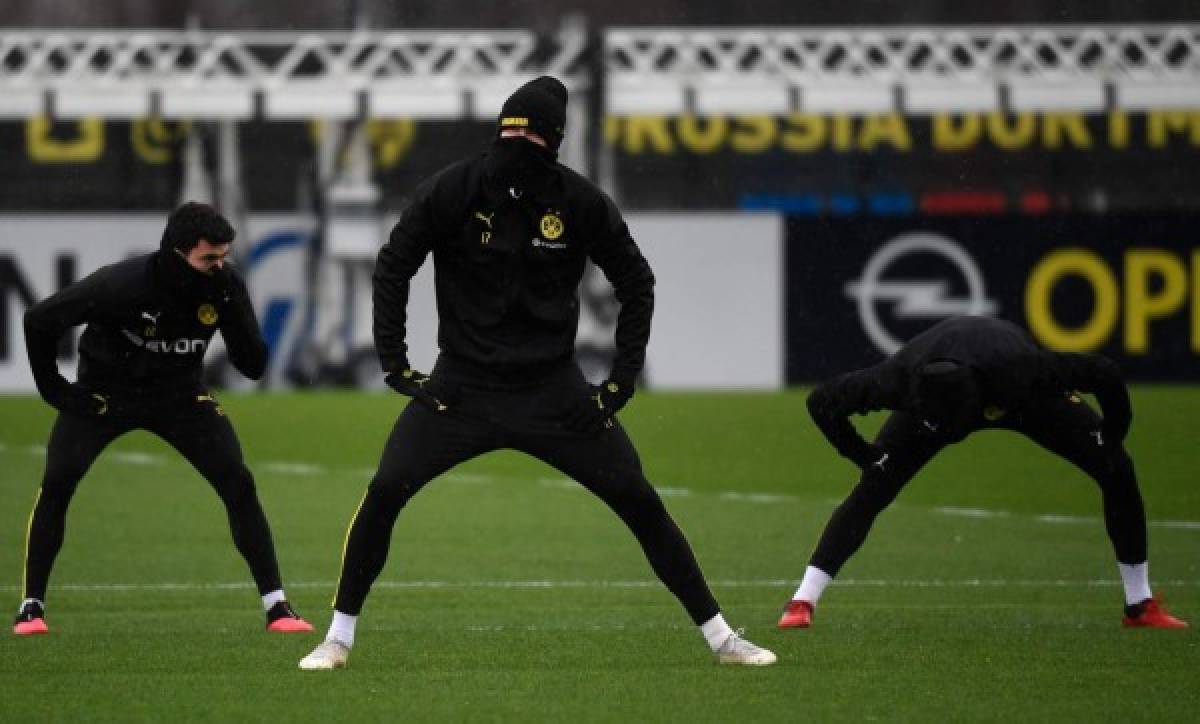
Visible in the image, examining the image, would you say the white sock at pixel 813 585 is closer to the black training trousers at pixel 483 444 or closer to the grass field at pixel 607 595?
the grass field at pixel 607 595

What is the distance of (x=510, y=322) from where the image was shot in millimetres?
10602

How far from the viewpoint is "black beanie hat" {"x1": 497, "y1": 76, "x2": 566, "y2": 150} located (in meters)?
10.5

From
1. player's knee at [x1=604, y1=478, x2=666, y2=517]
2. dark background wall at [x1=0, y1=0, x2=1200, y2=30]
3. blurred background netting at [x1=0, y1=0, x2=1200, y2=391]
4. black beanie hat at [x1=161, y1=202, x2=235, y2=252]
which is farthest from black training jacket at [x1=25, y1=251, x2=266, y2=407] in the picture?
dark background wall at [x1=0, y1=0, x2=1200, y2=30]

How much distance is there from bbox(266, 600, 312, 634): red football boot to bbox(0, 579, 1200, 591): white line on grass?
2.63 metres

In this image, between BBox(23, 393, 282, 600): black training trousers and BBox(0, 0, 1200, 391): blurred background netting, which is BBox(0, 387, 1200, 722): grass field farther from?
BBox(0, 0, 1200, 391): blurred background netting

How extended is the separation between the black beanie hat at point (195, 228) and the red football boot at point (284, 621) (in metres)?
1.79

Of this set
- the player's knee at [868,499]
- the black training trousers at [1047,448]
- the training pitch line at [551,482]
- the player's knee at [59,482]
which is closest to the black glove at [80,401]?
the player's knee at [59,482]

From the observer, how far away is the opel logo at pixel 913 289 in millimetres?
33656

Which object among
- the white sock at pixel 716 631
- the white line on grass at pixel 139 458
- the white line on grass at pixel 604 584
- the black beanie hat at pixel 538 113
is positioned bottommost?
the white line on grass at pixel 139 458

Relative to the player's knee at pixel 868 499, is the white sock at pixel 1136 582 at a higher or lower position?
lower

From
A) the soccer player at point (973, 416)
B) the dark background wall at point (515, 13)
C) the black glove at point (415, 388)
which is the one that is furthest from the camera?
the dark background wall at point (515, 13)

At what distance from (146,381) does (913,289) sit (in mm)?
21967

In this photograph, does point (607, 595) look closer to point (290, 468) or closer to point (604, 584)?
point (604, 584)

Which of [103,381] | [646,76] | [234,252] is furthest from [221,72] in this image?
[103,381]
